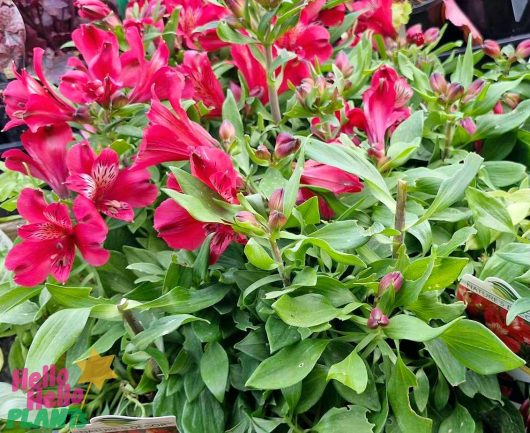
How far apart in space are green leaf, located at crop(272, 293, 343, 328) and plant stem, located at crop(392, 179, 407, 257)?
0.39 ft

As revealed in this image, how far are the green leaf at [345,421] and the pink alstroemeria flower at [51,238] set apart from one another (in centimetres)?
32

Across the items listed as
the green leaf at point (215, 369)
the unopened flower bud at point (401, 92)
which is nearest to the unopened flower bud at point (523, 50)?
the unopened flower bud at point (401, 92)

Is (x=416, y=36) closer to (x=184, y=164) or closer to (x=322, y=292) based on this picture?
(x=184, y=164)

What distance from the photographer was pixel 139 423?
25.6 inches

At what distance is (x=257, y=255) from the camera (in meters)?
0.58

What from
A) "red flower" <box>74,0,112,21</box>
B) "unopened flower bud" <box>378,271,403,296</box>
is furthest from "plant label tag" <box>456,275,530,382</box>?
"red flower" <box>74,0,112,21</box>

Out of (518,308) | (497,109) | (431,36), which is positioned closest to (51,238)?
(518,308)

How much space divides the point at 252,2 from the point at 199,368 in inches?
19.6

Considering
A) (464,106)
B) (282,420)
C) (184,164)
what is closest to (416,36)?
(464,106)

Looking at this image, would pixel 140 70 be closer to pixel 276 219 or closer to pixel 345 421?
pixel 276 219

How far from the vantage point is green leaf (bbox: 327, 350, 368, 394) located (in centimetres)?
54

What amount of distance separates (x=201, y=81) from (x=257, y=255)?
1.36 ft

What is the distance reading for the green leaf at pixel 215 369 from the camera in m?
0.65

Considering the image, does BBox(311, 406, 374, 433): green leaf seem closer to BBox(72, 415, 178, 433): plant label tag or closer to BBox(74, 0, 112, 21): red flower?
BBox(72, 415, 178, 433): plant label tag
